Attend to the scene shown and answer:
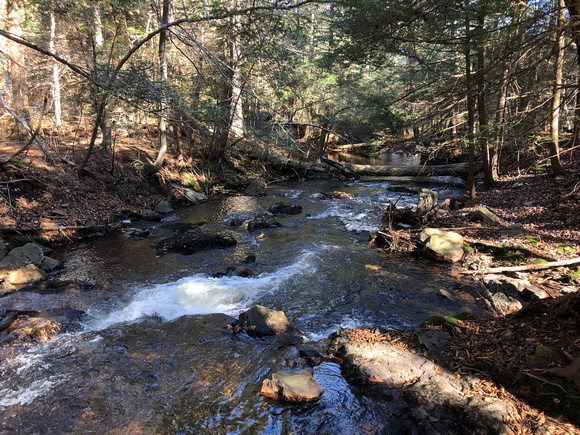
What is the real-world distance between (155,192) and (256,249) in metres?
7.35

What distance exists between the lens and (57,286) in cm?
662

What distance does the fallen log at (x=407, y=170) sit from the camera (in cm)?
1908

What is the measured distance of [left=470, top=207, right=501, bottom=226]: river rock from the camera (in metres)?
9.49

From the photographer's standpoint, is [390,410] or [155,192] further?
[155,192]

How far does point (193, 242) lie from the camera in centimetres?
941

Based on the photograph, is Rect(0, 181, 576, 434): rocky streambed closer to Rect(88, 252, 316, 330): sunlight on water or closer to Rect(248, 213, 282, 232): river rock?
Answer: Rect(88, 252, 316, 330): sunlight on water

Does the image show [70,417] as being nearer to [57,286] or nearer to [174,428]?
[174,428]

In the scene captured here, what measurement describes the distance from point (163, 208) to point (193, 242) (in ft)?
14.4

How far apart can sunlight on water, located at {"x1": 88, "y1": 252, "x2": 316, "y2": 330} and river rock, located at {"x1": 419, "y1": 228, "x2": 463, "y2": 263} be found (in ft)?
10.0

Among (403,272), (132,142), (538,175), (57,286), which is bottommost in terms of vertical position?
(403,272)

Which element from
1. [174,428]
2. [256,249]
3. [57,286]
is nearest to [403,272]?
[256,249]

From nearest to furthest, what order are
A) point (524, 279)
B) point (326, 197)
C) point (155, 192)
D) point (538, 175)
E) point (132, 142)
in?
point (524, 279), point (538, 175), point (155, 192), point (326, 197), point (132, 142)

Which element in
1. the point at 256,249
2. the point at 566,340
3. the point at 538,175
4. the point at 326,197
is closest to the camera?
the point at 566,340

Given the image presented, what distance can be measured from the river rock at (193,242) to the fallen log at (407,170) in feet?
41.7
